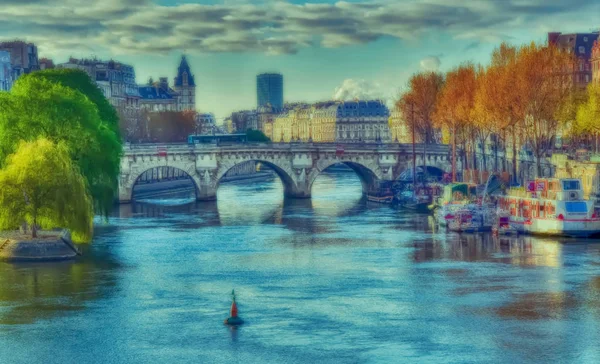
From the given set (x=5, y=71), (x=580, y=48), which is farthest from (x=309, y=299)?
(x=580, y=48)

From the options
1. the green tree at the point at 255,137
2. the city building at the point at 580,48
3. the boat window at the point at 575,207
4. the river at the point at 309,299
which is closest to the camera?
the river at the point at 309,299

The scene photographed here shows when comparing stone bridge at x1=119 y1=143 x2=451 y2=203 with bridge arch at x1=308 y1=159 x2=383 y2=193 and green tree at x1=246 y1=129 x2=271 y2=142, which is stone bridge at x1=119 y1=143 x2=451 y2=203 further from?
green tree at x1=246 y1=129 x2=271 y2=142

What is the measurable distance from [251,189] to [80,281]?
80.6 meters

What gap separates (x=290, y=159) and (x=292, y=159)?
18 centimetres

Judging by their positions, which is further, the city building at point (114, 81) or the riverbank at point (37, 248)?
the city building at point (114, 81)

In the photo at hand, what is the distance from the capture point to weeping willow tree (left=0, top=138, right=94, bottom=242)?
219ft

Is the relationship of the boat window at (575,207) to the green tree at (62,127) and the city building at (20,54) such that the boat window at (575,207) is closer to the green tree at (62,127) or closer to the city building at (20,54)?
the green tree at (62,127)

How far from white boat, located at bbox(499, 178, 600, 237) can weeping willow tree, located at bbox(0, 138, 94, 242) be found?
27.1m

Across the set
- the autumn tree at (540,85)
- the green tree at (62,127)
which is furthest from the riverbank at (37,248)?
the autumn tree at (540,85)

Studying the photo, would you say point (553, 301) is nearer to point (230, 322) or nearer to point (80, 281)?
point (230, 322)

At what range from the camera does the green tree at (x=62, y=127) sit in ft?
245

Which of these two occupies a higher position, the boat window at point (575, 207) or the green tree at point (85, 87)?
the green tree at point (85, 87)

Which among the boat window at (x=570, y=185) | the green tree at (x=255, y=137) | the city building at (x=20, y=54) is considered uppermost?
the city building at (x=20, y=54)

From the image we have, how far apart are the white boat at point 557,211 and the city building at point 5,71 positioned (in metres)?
62.2
